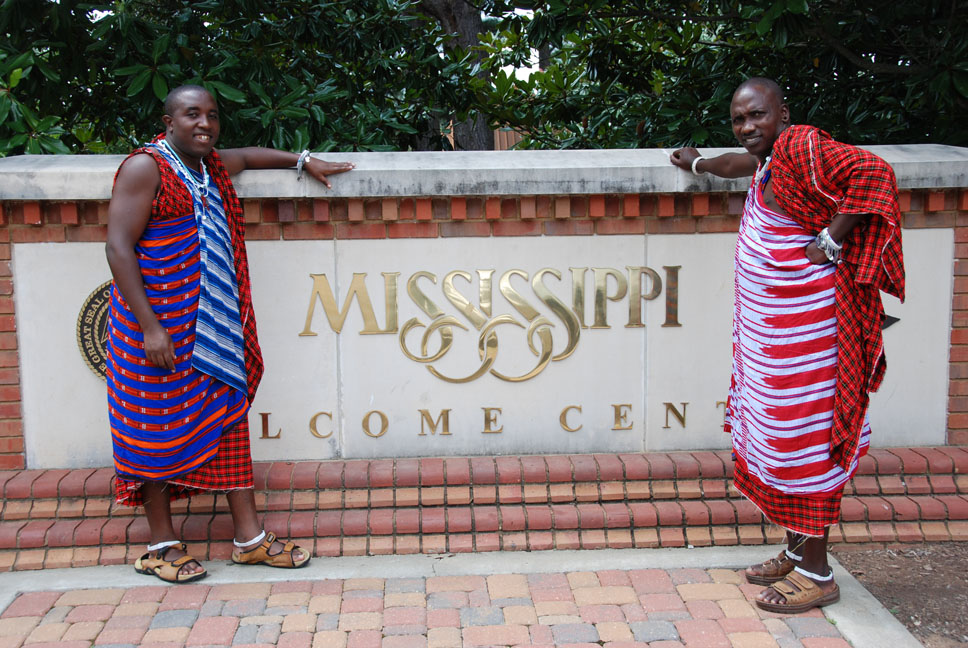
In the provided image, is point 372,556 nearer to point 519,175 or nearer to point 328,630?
point 328,630

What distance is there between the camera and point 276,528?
12.2ft

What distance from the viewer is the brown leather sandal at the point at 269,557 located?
3539mm

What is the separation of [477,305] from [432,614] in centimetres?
135

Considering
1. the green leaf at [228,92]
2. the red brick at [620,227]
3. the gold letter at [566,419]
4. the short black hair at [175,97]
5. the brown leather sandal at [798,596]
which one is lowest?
the brown leather sandal at [798,596]

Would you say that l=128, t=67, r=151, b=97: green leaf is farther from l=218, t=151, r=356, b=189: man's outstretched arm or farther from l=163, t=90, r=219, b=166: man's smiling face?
l=163, t=90, r=219, b=166: man's smiling face

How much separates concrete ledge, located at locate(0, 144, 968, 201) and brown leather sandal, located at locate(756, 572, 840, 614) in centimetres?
165

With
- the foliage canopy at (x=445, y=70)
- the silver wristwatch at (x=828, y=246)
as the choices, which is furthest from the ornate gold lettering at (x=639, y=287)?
the foliage canopy at (x=445, y=70)

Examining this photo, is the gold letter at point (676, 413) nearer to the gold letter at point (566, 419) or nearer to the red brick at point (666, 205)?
the gold letter at point (566, 419)

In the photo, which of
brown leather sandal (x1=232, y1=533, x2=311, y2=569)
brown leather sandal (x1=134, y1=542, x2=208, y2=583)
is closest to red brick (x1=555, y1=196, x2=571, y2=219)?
brown leather sandal (x1=232, y1=533, x2=311, y2=569)

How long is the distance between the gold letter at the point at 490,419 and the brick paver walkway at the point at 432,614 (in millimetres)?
716

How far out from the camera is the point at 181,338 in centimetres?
332

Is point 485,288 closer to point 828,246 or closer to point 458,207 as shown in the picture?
point 458,207

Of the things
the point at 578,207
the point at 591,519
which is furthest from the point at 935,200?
the point at 591,519

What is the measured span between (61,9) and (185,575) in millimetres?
2920
